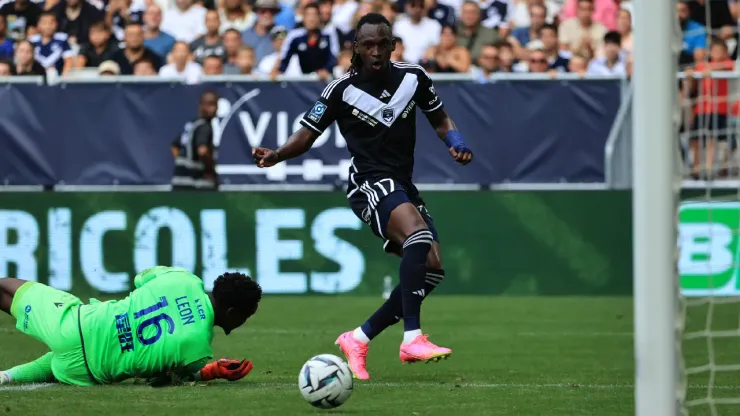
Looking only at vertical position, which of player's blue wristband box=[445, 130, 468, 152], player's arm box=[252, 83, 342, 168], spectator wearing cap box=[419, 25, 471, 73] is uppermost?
spectator wearing cap box=[419, 25, 471, 73]

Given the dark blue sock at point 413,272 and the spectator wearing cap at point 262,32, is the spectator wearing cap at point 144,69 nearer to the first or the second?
the spectator wearing cap at point 262,32

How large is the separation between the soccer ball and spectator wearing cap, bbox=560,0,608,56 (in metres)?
11.1

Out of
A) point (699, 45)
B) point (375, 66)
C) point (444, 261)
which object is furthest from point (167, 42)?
point (375, 66)

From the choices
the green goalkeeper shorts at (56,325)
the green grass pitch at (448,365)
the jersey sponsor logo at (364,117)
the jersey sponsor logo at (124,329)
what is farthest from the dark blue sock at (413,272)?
the green goalkeeper shorts at (56,325)

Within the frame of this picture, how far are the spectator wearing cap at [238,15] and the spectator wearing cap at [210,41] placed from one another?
1.54 feet

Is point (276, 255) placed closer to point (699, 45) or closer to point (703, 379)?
point (699, 45)

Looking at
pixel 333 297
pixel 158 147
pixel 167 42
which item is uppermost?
pixel 167 42

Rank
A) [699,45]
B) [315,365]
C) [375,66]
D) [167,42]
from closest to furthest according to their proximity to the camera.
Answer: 1. [315,365]
2. [375,66]
3. [699,45]
4. [167,42]

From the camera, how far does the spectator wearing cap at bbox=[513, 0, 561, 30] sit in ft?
58.6

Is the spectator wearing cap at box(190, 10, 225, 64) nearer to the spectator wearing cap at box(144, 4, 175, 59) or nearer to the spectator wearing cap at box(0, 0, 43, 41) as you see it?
the spectator wearing cap at box(144, 4, 175, 59)

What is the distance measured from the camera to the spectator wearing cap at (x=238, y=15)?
18.0 metres

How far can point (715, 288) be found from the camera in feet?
48.6

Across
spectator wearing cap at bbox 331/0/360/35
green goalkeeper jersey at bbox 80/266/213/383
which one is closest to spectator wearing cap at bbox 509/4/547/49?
spectator wearing cap at bbox 331/0/360/35

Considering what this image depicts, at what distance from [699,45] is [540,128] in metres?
2.07
